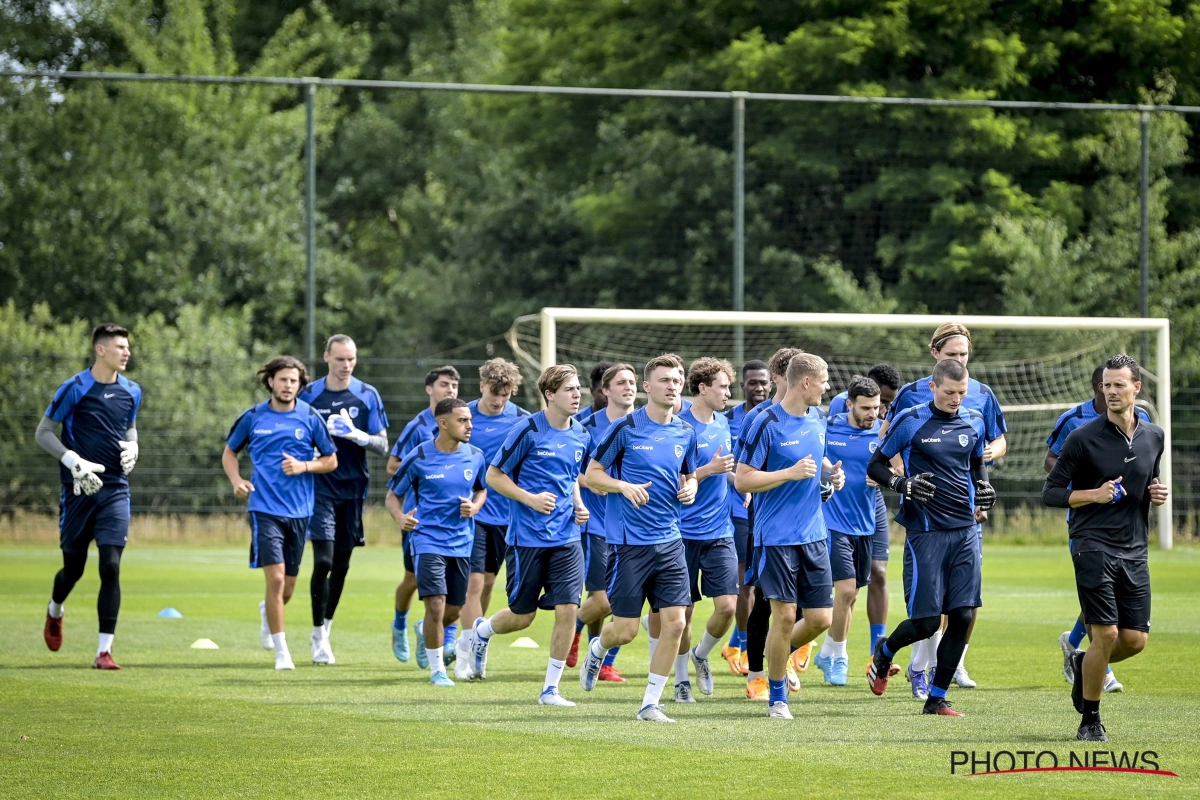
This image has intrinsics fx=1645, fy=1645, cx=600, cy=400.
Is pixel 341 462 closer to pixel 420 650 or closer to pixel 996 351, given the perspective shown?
pixel 420 650

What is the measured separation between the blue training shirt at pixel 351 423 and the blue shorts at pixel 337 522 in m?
0.05

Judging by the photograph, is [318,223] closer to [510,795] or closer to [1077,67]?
[1077,67]

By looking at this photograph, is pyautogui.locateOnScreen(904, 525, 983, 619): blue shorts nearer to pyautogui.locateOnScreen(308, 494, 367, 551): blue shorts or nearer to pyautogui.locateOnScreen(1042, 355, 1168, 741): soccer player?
pyautogui.locateOnScreen(1042, 355, 1168, 741): soccer player

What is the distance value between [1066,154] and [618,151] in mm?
7524

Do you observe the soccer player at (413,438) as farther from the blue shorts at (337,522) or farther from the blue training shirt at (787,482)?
the blue training shirt at (787,482)

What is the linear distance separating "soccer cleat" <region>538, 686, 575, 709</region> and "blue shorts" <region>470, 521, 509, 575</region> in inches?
79.8

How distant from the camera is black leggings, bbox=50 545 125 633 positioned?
446 inches

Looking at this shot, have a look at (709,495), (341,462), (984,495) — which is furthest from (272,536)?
(984,495)

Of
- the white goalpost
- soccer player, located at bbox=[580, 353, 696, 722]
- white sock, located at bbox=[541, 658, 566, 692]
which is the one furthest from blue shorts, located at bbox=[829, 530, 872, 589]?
the white goalpost

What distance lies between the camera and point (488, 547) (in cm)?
Answer: 1180

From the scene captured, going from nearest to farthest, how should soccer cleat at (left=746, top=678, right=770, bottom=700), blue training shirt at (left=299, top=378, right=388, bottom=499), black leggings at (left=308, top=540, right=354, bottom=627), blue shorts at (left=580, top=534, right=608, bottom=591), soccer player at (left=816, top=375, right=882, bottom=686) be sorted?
soccer cleat at (left=746, top=678, right=770, bottom=700)
soccer player at (left=816, top=375, right=882, bottom=686)
blue shorts at (left=580, top=534, right=608, bottom=591)
black leggings at (left=308, top=540, right=354, bottom=627)
blue training shirt at (left=299, top=378, right=388, bottom=499)

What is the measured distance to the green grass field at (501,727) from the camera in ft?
23.2

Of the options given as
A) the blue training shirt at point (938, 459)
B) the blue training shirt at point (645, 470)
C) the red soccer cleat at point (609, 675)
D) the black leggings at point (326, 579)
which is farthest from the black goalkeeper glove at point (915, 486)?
the black leggings at point (326, 579)

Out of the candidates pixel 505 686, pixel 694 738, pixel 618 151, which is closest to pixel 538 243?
pixel 618 151
